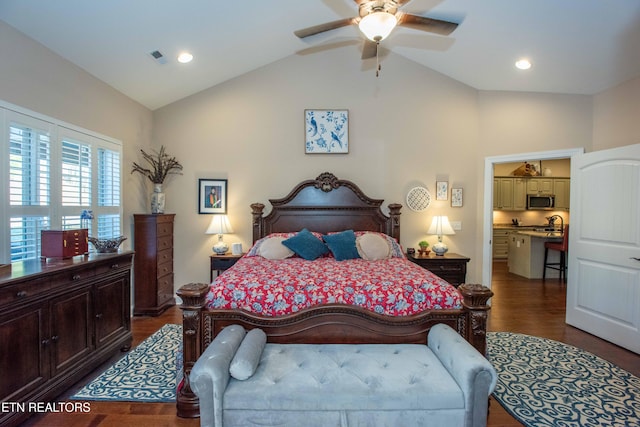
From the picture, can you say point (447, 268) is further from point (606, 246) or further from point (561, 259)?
point (561, 259)

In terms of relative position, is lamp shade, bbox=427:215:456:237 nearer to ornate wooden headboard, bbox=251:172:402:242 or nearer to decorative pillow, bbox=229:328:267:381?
ornate wooden headboard, bbox=251:172:402:242

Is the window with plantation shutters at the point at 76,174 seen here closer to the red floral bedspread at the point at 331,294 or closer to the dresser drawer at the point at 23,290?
the dresser drawer at the point at 23,290

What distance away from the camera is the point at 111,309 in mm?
2953

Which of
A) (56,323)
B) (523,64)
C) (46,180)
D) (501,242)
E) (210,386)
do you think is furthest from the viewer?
(501,242)

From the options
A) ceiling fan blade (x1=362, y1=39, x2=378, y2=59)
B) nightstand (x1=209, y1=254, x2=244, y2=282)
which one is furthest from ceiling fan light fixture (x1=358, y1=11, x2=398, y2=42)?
nightstand (x1=209, y1=254, x2=244, y2=282)

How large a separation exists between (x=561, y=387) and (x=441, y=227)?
229cm

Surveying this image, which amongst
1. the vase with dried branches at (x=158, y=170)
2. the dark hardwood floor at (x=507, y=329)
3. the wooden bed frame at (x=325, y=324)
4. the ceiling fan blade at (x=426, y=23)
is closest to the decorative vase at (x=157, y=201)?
the vase with dried branches at (x=158, y=170)

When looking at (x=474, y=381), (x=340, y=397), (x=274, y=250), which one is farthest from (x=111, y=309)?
(x=474, y=381)

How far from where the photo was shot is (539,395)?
2453 mm

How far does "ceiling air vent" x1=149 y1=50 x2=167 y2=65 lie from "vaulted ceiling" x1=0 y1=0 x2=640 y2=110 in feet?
0.17

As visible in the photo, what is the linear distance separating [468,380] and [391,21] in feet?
7.71

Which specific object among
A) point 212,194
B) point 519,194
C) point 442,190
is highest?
point 519,194

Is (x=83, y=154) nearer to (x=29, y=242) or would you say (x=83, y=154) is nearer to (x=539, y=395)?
(x=29, y=242)

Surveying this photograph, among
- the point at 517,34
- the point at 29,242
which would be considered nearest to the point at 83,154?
the point at 29,242
